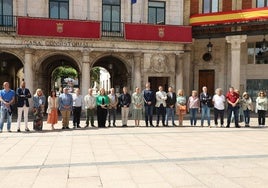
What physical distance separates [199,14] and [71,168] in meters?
18.1

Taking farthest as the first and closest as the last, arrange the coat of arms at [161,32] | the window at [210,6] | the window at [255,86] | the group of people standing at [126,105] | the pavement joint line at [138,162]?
the window at [255,86] < the window at [210,6] < the coat of arms at [161,32] < the group of people standing at [126,105] < the pavement joint line at [138,162]

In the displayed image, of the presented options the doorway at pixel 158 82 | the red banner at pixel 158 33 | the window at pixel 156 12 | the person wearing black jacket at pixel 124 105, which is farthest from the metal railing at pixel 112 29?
the person wearing black jacket at pixel 124 105

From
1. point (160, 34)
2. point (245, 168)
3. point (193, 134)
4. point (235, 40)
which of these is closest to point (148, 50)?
point (160, 34)

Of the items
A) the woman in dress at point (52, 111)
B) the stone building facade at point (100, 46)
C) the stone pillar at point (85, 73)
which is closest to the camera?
the woman in dress at point (52, 111)

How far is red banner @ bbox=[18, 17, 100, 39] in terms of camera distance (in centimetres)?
1903

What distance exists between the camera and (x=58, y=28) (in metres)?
19.5

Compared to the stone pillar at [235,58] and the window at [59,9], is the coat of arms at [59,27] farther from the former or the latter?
the stone pillar at [235,58]

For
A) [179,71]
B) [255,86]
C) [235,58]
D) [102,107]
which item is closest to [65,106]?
[102,107]

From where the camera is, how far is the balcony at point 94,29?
62.7 feet

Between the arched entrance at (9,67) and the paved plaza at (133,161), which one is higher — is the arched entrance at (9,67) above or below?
above

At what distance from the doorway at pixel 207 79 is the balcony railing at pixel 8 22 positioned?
13.5 m

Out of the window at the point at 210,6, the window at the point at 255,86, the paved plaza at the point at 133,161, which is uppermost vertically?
the window at the point at 210,6

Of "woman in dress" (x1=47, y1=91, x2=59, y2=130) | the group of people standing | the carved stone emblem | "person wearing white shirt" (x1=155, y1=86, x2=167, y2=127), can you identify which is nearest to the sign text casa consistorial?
the carved stone emblem

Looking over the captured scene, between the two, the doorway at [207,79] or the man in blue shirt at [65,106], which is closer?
the man in blue shirt at [65,106]
